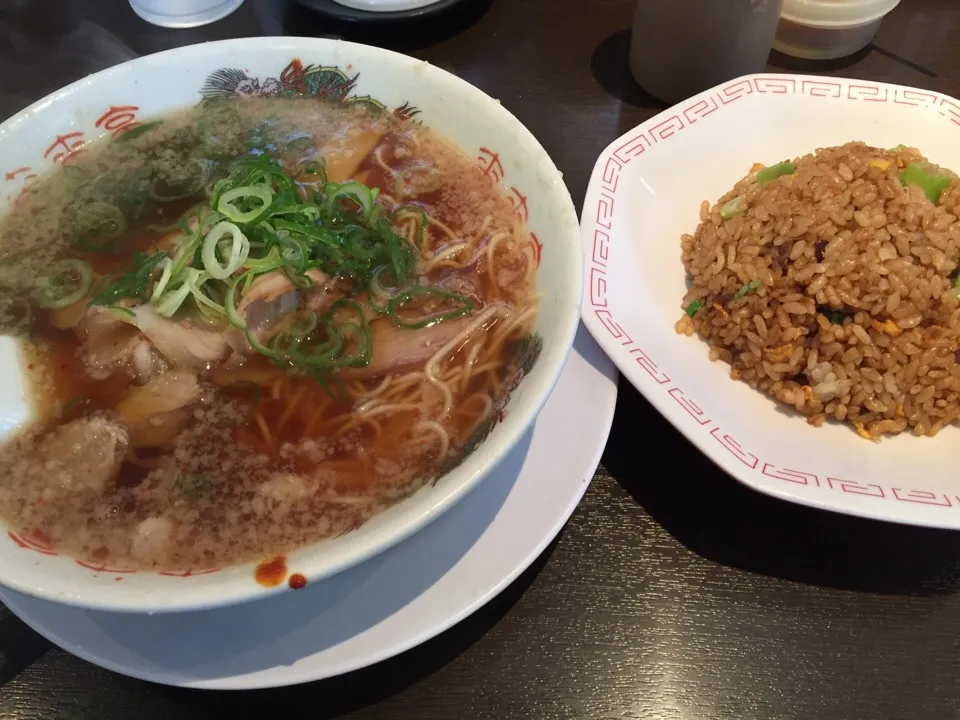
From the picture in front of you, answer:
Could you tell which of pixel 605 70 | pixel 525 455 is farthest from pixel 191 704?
pixel 605 70

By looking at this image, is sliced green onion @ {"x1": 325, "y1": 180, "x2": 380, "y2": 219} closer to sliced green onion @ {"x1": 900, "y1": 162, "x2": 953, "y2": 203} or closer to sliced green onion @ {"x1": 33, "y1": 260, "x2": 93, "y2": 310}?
sliced green onion @ {"x1": 33, "y1": 260, "x2": 93, "y2": 310}

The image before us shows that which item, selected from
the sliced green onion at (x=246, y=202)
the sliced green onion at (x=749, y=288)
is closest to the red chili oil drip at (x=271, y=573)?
the sliced green onion at (x=246, y=202)

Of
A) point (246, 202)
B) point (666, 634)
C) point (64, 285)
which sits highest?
point (246, 202)

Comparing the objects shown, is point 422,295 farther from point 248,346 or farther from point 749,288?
point 749,288

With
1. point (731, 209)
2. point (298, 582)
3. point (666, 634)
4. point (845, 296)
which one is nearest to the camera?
point (298, 582)

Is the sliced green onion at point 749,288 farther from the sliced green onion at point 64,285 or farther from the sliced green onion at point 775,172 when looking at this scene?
the sliced green onion at point 64,285

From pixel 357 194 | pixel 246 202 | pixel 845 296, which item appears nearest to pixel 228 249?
pixel 246 202

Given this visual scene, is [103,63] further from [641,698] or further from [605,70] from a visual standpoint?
[641,698]
